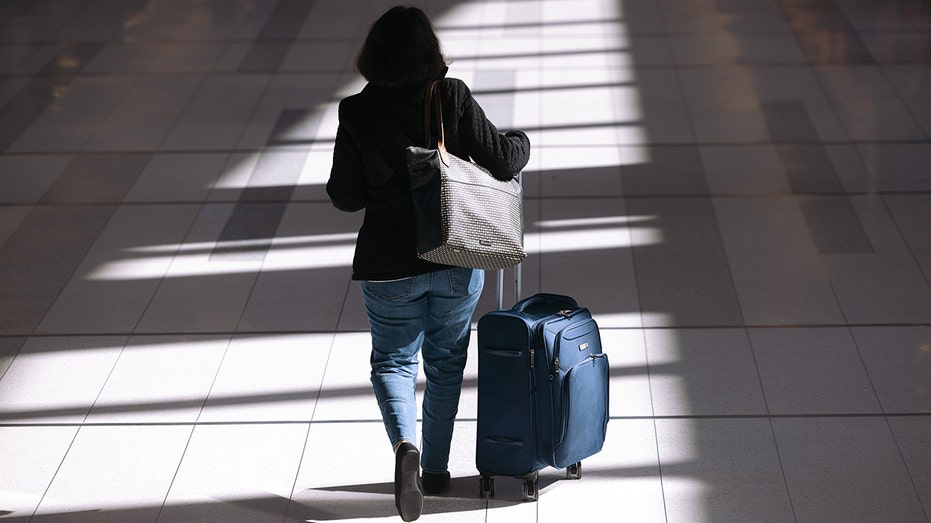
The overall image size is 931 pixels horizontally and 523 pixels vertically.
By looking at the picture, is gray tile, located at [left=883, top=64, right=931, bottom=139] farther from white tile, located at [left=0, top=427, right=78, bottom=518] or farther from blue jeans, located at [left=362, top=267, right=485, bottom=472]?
white tile, located at [left=0, top=427, right=78, bottom=518]

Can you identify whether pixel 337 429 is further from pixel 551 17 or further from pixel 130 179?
pixel 551 17

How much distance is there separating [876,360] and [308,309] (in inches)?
90.8

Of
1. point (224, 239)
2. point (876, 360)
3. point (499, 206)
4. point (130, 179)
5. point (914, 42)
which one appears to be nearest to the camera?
point (499, 206)

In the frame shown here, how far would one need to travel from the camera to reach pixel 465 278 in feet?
10.5

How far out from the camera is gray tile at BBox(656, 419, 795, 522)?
3.45 meters

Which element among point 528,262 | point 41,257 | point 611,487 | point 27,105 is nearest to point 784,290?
point 528,262

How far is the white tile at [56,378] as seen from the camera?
162 inches

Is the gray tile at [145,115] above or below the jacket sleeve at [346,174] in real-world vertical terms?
below

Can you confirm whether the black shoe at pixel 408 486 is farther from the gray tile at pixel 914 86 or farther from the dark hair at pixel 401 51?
the gray tile at pixel 914 86

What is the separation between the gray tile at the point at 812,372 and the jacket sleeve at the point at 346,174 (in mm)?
1790

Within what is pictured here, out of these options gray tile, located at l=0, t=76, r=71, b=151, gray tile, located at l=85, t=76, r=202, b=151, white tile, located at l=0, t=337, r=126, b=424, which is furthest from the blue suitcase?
gray tile, located at l=0, t=76, r=71, b=151

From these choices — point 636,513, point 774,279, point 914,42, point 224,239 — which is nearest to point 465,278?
point 636,513

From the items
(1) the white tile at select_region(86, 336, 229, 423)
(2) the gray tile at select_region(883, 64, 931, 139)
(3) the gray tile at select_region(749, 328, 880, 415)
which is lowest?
(2) the gray tile at select_region(883, 64, 931, 139)

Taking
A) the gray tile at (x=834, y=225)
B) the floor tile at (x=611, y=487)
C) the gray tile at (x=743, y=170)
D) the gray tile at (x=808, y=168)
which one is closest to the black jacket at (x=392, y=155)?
the floor tile at (x=611, y=487)
